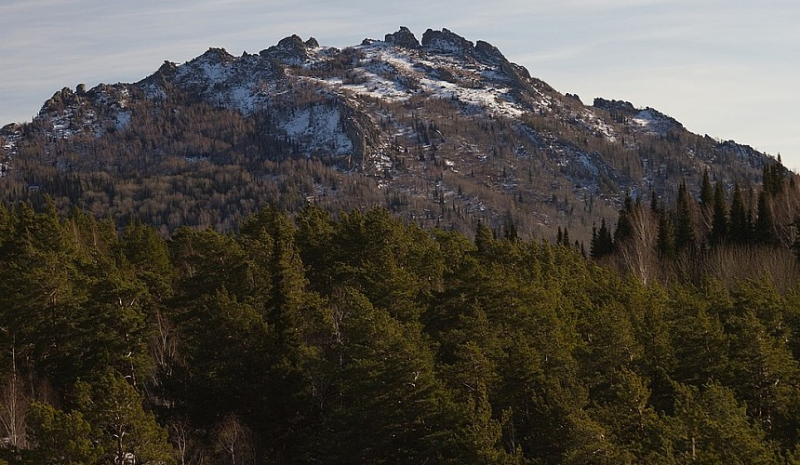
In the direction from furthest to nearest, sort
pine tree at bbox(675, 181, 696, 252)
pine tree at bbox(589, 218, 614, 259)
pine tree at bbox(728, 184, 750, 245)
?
1. pine tree at bbox(589, 218, 614, 259)
2. pine tree at bbox(675, 181, 696, 252)
3. pine tree at bbox(728, 184, 750, 245)

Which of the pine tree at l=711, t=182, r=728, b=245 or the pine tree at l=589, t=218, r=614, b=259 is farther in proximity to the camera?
the pine tree at l=589, t=218, r=614, b=259

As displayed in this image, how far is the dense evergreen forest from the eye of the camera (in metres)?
29.8

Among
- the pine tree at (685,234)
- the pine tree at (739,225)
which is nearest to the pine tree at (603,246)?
the pine tree at (685,234)

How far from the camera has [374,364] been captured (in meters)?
34.2

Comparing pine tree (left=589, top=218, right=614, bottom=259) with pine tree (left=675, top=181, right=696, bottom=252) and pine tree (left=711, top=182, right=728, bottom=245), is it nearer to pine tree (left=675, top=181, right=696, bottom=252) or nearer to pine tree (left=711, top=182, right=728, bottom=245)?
pine tree (left=675, top=181, right=696, bottom=252)

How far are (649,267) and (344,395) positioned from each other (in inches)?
2238

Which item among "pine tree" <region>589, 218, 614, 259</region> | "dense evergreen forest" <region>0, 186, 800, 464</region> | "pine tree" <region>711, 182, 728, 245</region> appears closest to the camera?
"dense evergreen forest" <region>0, 186, 800, 464</region>

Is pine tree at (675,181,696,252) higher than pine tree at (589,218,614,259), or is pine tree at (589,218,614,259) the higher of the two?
pine tree at (675,181,696,252)

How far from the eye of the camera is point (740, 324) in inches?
1481

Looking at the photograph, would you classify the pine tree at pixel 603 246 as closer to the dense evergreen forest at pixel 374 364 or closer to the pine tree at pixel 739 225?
the pine tree at pixel 739 225

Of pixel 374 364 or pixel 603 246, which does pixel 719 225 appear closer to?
pixel 603 246

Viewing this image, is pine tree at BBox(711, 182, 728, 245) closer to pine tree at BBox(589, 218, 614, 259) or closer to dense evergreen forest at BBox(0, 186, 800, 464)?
pine tree at BBox(589, 218, 614, 259)

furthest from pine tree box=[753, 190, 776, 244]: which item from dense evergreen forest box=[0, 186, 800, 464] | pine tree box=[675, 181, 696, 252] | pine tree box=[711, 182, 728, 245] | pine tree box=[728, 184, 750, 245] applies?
dense evergreen forest box=[0, 186, 800, 464]

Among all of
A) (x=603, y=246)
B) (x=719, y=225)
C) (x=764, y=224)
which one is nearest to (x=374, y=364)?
(x=764, y=224)
